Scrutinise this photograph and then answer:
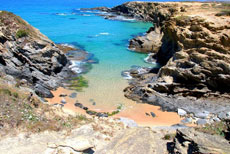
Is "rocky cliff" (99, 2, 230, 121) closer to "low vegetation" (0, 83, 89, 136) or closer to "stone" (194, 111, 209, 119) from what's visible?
"stone" (194, 111, 209, 119)

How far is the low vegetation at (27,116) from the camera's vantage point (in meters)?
11.8

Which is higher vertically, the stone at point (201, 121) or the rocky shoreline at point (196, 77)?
the rocky shoreline at point (196, 77)

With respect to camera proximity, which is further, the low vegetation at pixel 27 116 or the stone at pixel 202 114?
the stone at pixel 202 114

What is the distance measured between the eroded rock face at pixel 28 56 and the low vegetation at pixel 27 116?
6.78m

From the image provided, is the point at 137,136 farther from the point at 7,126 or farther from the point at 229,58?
the point at 229,58

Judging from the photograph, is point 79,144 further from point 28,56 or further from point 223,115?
point 28,56

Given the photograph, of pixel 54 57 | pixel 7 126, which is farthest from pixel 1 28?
pixel 7 126

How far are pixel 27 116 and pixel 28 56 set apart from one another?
1255cm

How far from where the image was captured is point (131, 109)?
65.3 feet

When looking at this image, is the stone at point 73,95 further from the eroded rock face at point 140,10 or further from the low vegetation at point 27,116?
the eroded rock face at point 140,10

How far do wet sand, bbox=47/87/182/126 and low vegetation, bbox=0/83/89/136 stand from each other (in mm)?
3880

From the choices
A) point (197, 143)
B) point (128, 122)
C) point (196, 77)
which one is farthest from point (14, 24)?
point (197, 143)

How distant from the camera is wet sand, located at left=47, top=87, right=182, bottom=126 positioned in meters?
17.9

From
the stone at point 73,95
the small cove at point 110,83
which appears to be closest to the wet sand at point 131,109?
the small cove at point 110,83
